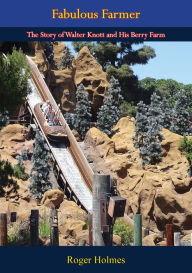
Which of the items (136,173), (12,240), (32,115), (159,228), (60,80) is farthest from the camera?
(60,80)

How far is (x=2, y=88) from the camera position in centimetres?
1477

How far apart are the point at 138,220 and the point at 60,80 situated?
3098 centimetres

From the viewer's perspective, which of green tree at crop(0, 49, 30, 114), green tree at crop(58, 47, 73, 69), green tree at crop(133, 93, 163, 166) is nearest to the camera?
green tree at crop(0, 49, 30, 114)

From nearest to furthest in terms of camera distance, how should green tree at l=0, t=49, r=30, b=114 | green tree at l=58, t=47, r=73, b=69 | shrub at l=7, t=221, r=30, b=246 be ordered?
1. green tree at l=0, t=49, r=30, b=114
2. shrub at l=7, t=221, r=30, b=246
3. green tree at l=58, t=47, r=73, b=69

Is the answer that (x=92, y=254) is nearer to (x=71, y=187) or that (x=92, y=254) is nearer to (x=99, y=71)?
(x=71, y=187)

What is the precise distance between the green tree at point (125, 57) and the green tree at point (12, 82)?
3318cm

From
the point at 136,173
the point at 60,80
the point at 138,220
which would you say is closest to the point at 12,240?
the point at 138,220

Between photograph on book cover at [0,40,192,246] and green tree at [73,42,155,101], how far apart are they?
3.6 inches

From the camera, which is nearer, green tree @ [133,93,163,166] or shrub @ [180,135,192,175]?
shrub @ [180,135,192,175]

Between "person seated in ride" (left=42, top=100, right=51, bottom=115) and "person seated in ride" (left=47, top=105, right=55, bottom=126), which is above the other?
"person seated in ride" (left=42, top=100, right=51, bottom=115)

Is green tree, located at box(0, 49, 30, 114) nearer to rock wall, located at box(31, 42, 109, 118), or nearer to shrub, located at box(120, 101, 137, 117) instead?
rock wall, located at box(31, 42, 109, 118)

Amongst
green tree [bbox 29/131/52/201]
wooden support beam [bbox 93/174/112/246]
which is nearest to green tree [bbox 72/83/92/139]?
green tree [bbox 29/131/52/201]

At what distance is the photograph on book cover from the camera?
15359 millimetres

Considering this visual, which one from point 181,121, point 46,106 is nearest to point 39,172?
point 46,106
